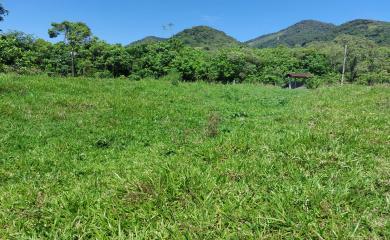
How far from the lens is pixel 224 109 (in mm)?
13719

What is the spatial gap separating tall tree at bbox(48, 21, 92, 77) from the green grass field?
5951 cm

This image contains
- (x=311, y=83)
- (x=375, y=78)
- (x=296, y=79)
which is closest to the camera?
(x=311, y=83)

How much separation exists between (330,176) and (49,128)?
7.91 meters

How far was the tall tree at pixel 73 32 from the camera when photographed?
215 feet

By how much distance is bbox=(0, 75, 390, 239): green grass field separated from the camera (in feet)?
12.0

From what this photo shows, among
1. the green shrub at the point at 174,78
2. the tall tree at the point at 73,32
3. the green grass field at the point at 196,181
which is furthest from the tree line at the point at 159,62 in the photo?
the green grass field at the point at 196,181

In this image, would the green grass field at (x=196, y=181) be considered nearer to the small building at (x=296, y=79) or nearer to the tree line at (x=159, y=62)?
the tree line at (x=159, y=62)

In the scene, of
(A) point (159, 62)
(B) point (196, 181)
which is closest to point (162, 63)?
(A) point (159, 62)

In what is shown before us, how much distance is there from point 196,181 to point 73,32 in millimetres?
70404

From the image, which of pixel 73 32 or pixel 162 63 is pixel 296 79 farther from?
pixel 73 32

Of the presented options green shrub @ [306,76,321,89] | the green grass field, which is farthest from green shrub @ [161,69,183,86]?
green shrub @ [306,76,321,89]

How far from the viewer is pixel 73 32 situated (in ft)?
222

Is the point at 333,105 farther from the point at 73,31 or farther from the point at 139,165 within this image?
the point at 73,31

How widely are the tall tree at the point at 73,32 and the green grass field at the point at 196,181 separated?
195 feet
